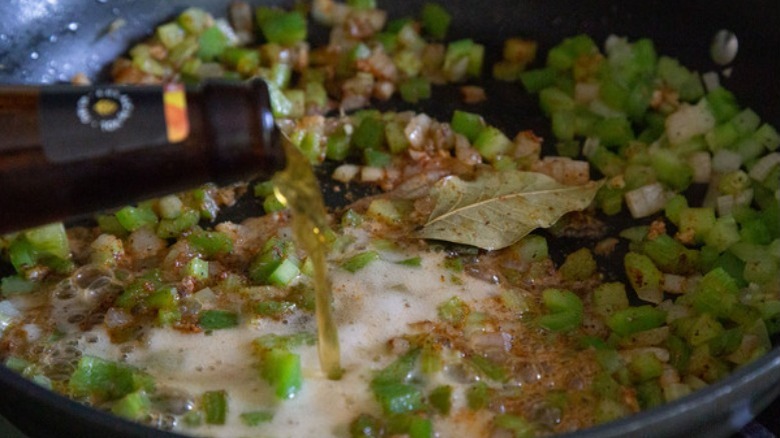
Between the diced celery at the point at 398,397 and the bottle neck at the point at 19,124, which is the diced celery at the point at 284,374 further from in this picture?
the bottle neck at the point at 19,124

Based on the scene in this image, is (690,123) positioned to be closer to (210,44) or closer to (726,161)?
(726,161)

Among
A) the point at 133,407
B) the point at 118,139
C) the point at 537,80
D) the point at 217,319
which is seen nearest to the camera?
the point at 118,139

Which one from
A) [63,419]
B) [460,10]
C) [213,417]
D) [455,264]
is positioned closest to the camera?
[63,419]

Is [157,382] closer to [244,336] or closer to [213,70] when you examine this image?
[244,336]

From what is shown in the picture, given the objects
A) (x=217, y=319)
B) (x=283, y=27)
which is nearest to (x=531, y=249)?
(x=217, y=319)

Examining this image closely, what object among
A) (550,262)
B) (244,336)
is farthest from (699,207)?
(244,336)

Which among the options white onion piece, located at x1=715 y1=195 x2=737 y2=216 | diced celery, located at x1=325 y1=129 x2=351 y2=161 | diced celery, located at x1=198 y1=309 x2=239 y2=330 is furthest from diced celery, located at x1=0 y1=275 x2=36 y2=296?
white onion piece, located at x1=715 y1=195 x2=737 y2=216
